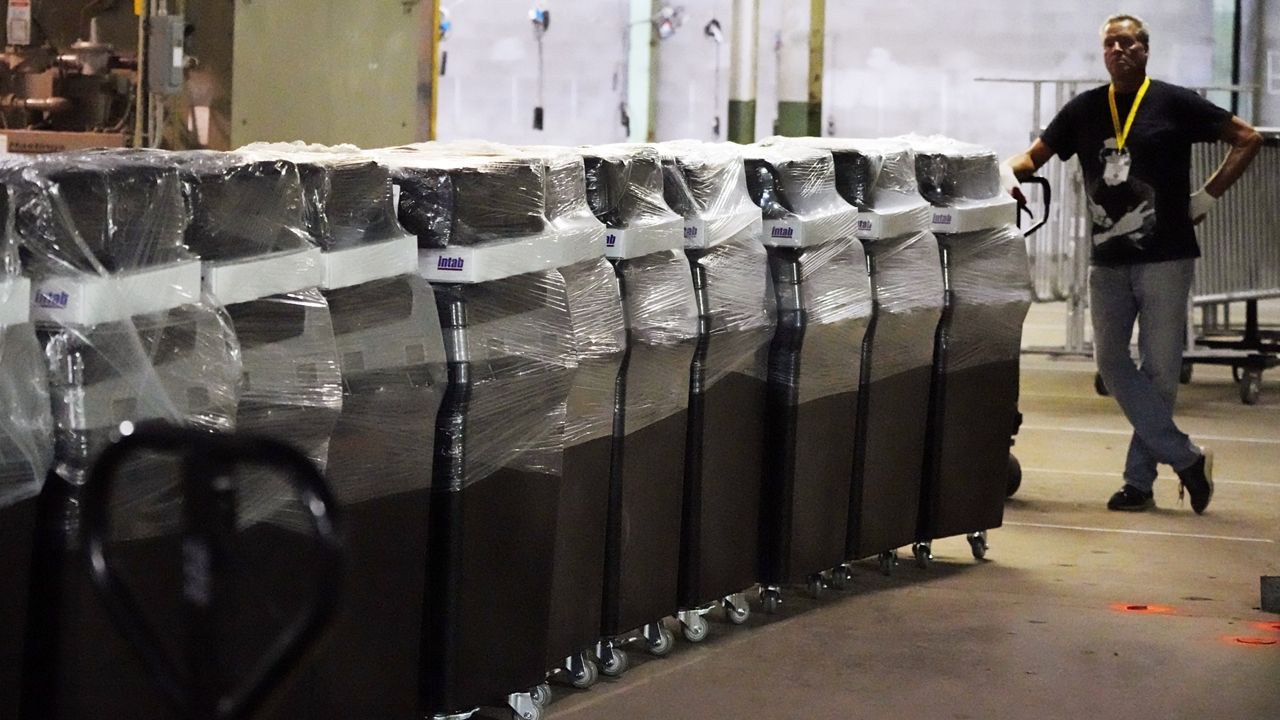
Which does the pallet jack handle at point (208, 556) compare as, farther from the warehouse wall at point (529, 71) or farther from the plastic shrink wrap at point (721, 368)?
the warehouse wall at point (529, 71)

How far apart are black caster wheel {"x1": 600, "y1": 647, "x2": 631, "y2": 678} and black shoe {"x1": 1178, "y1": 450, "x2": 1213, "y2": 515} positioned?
3.01 metres

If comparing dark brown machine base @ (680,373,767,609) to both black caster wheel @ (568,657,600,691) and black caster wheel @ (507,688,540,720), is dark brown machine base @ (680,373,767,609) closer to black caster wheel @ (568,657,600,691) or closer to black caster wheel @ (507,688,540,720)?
black caster wheel @ (568,657,600,691)

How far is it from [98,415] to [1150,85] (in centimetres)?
478

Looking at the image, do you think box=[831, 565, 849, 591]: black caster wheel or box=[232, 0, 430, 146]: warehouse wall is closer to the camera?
box=[831, 565, 849, 591]: black caster wheel

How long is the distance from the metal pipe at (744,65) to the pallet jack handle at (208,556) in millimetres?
12932

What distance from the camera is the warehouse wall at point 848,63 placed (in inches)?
662

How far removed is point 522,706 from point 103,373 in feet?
4.81

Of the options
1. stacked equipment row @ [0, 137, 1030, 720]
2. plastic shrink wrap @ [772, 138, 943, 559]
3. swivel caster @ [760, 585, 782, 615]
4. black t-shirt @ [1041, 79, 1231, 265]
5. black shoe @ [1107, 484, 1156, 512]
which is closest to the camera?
stacked equipment row @ [0, 137, 1030, 720]

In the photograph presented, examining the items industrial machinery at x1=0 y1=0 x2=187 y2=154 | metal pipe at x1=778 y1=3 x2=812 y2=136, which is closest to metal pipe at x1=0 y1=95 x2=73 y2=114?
industrial machinery at x1=0 y1=0 x2=187 y2=154

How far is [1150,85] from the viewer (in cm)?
637

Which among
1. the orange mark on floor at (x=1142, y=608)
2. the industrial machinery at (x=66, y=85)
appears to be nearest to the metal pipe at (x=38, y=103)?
the industrial machinery at (x=66, y=85)

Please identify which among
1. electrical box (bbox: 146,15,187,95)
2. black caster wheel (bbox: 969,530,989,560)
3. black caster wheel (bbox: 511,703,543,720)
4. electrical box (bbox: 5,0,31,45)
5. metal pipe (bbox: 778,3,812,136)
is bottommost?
black caster wheel (bbox: 511,703,543,720)

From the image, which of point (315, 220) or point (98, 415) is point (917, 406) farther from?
point (98, 415)

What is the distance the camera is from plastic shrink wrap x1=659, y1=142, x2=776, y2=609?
4.33 m
